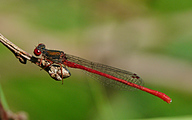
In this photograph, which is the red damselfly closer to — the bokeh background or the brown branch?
the bokeh background

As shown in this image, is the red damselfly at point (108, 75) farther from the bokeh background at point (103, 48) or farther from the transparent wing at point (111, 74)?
the bokeh background at point (103, 48)

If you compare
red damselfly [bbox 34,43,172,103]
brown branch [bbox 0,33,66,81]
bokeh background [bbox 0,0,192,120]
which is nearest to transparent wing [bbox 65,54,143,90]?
red damselfly [bbox 34,43,172,103]

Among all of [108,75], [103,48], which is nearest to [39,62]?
[108,75]

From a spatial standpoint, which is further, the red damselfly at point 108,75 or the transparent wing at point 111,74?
the transparent wing at point 111,74

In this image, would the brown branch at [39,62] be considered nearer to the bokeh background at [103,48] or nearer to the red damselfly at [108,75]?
the red damselfly at [108,75]

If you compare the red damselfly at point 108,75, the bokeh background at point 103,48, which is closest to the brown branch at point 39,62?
the red damselfly at point 108,75

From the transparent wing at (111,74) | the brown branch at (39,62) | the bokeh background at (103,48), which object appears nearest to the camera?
the brown branch at (39,62)

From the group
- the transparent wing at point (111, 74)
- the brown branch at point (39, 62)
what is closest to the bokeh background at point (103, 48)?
the transparent wing at point (111, 74)

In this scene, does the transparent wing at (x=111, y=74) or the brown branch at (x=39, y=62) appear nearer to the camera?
the brown branch at (x=39, y=62)

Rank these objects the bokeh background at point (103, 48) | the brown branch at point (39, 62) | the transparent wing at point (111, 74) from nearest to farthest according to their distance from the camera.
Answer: the brown branch at point (39, 62) < the bokeh background at point (103, 48) < the transparent wing at point (111, 74)
